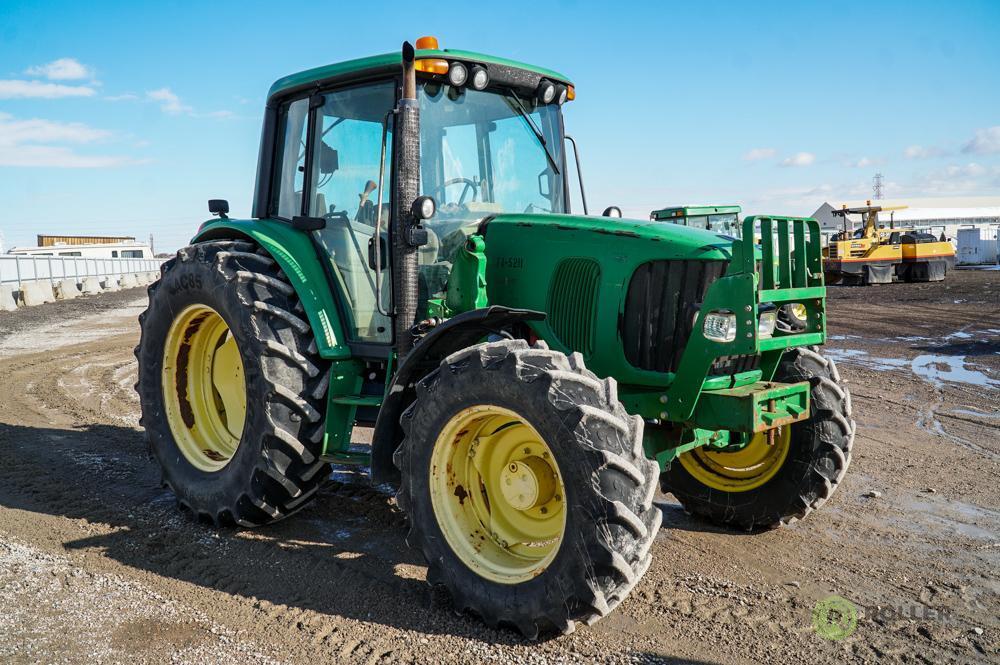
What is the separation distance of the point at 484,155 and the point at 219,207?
7.43 ft

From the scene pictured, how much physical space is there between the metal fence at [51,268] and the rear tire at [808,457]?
19732mm

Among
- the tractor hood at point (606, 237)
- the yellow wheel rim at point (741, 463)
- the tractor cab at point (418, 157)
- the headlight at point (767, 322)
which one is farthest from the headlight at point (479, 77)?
the yellow wheel rim at point (741, 463)

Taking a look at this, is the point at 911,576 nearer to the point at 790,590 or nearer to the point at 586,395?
the point at 790,590

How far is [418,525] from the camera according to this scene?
390 cm

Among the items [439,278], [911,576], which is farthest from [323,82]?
[911,576]

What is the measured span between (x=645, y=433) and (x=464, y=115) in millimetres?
2118

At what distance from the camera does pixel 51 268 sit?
87.6 ft

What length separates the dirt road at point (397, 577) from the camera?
3486 mm

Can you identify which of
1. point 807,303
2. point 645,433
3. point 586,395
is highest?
point 807,303

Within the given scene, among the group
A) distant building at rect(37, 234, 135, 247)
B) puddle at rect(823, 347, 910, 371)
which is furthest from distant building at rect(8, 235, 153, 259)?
puddle at rect(823, 347, 910, 371)

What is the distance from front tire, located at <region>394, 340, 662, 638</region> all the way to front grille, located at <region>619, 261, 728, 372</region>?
2.31ft

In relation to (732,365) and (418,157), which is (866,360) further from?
(418,157)

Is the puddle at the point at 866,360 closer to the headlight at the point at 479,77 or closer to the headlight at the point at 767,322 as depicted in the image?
the headlight at the point at 767,322

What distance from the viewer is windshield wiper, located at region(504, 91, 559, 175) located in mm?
4992
